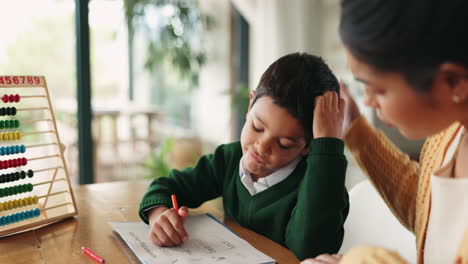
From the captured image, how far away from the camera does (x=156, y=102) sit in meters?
5.47

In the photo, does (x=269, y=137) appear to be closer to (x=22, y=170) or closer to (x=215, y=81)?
(x=22, y=170)

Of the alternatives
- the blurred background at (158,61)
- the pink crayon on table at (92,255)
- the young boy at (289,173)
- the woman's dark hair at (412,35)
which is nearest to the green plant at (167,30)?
the blurred background at (158,61)

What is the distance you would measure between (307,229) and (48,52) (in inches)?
172

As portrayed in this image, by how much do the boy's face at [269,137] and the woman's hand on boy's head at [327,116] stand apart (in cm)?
6

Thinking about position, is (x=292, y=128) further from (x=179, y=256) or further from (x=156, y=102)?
(x=156, y=102)

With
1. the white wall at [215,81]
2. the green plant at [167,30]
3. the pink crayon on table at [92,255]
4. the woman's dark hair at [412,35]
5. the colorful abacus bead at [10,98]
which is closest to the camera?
the woman's dark hair at [412,35]

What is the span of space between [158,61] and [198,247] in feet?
13.5

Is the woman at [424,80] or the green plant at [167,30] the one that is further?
the green plant at [167,30]

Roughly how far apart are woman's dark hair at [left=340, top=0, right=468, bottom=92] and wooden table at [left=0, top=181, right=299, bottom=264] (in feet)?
1.62

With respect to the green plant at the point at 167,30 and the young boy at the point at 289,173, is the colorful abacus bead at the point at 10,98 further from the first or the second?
the green plant at the point at 167,30

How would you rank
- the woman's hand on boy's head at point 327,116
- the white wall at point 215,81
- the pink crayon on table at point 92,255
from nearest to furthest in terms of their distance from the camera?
1. the pink crayon on table at point 92,255
2. the woman's hand on boy's head at point 327,116
3. the white wall at point 215,81

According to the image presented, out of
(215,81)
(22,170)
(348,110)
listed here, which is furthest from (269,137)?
(215,81)

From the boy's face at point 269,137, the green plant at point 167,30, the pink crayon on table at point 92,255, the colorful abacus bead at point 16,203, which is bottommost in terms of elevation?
the pink crayon on table at point 92,255

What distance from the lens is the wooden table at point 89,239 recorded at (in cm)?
94
